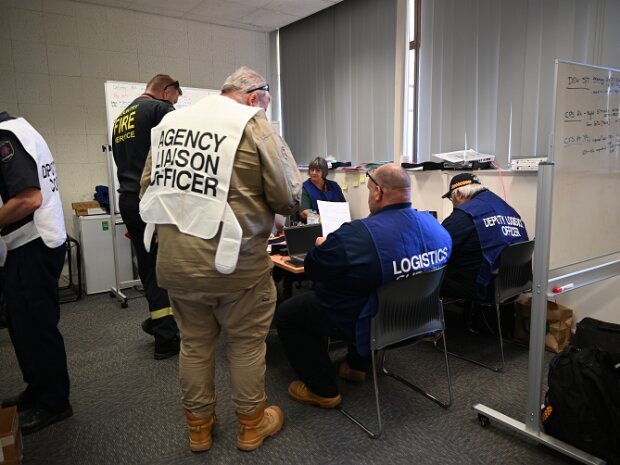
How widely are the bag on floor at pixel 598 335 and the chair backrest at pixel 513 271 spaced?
35 cm

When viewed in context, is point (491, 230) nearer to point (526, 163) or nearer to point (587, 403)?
point (526, 163)

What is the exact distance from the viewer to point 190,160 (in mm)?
1558

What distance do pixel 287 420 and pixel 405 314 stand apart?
746 mm

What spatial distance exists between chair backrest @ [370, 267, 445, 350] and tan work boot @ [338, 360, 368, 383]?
566mm

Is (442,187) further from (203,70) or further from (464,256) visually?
(203,70)

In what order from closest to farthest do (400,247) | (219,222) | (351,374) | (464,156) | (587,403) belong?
(219,222)
(587,403)
(400,247)
(351,374)
(464,156)

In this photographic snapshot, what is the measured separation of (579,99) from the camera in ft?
5.58

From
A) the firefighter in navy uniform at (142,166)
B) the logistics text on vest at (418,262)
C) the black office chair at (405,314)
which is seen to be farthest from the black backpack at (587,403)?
the firefighter in navy uniform at (142,166)

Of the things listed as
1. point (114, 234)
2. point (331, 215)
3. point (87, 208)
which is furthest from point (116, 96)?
point (331, 215)

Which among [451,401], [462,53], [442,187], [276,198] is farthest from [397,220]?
[462,53]

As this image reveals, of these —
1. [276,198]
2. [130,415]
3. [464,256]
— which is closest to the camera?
[276,198]

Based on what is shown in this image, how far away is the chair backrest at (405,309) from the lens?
1.80m

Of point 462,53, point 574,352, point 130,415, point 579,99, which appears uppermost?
point 462,53

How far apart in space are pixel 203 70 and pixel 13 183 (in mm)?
3594
